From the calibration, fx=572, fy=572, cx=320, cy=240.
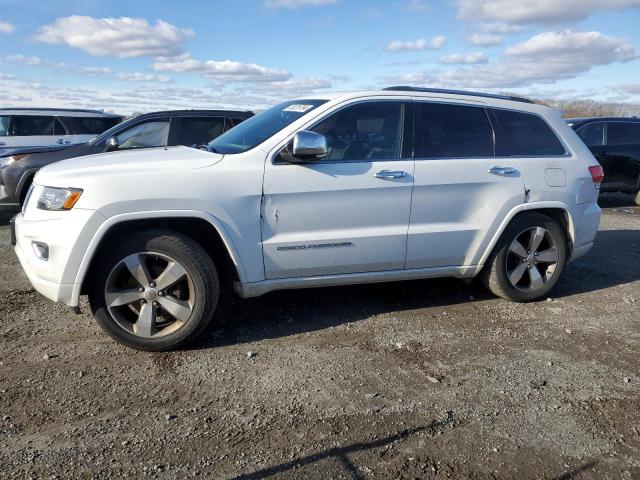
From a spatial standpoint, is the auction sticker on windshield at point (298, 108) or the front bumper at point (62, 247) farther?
the auction sticker on windshield at point (298, 108)

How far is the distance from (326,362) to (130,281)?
1.48 metres

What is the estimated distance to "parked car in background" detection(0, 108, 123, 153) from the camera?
508 inches

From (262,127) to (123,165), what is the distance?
3.91ft

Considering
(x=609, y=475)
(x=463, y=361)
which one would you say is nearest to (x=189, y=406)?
(x=463, y=361)

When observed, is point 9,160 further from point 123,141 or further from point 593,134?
point 593,134

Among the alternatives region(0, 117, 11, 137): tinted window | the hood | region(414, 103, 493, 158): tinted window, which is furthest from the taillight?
region(0, 117, 11, 137): tinted window

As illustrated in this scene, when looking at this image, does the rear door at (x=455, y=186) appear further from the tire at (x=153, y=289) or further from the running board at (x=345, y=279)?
the tire at (x=153, y=289)

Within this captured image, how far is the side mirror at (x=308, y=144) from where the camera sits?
398 centimetres

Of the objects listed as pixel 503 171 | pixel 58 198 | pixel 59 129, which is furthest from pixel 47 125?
pixel 503 171

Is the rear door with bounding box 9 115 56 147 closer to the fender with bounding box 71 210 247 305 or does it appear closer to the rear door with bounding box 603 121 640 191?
the fender with bounding box 71 210 247 305

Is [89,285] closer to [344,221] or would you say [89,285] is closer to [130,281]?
[130,281]

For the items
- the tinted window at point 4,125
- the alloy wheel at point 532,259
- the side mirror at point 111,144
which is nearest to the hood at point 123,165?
the alloy wheel at point 532,259

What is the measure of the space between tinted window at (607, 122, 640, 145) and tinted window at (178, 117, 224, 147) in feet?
25.2

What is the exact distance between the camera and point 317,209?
419 cm
